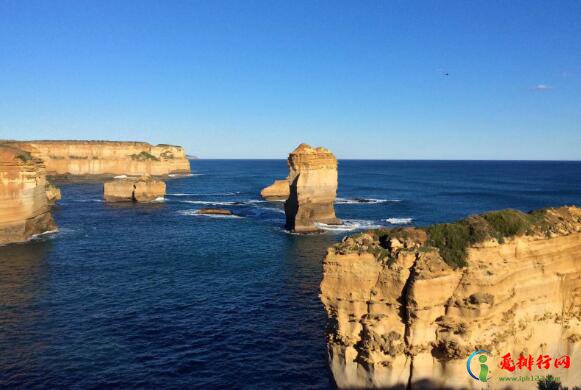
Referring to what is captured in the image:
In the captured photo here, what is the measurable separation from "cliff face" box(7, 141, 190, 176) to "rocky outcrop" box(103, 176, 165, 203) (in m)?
67.4

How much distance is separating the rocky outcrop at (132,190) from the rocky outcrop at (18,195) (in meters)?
35.4

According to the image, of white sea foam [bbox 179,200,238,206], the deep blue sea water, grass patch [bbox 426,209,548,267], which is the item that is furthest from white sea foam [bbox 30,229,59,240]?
grass patch [bbox 426,209,548,267]

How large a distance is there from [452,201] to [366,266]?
84.8m

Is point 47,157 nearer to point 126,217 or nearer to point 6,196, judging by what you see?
point 126,217

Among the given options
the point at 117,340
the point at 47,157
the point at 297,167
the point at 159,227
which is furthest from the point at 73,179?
the point at 117,340

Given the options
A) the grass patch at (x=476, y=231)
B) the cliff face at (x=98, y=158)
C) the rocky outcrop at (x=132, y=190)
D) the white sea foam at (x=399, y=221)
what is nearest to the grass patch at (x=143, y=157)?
the cliff face at (x=98, y=158)

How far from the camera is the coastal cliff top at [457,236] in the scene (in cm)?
1756

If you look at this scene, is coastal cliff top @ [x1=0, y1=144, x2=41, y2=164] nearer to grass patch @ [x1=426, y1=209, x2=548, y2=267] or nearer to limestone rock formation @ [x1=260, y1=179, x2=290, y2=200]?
grass patch @ [x1=426, y1=209, x2=548, y2=267]

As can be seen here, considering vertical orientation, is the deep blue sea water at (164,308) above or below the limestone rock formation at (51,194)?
below

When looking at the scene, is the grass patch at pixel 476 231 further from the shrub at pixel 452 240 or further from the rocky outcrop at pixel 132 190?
the rocky outcrop at pixel 132 190

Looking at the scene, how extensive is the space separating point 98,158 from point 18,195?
112m

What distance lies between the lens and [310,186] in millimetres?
61094

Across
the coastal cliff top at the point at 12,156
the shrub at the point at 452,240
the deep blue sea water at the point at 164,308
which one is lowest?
the deep blue sea water at the point at 164,308

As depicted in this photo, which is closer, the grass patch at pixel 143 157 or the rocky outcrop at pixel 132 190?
the rocky outcrop at pixel 132 190
